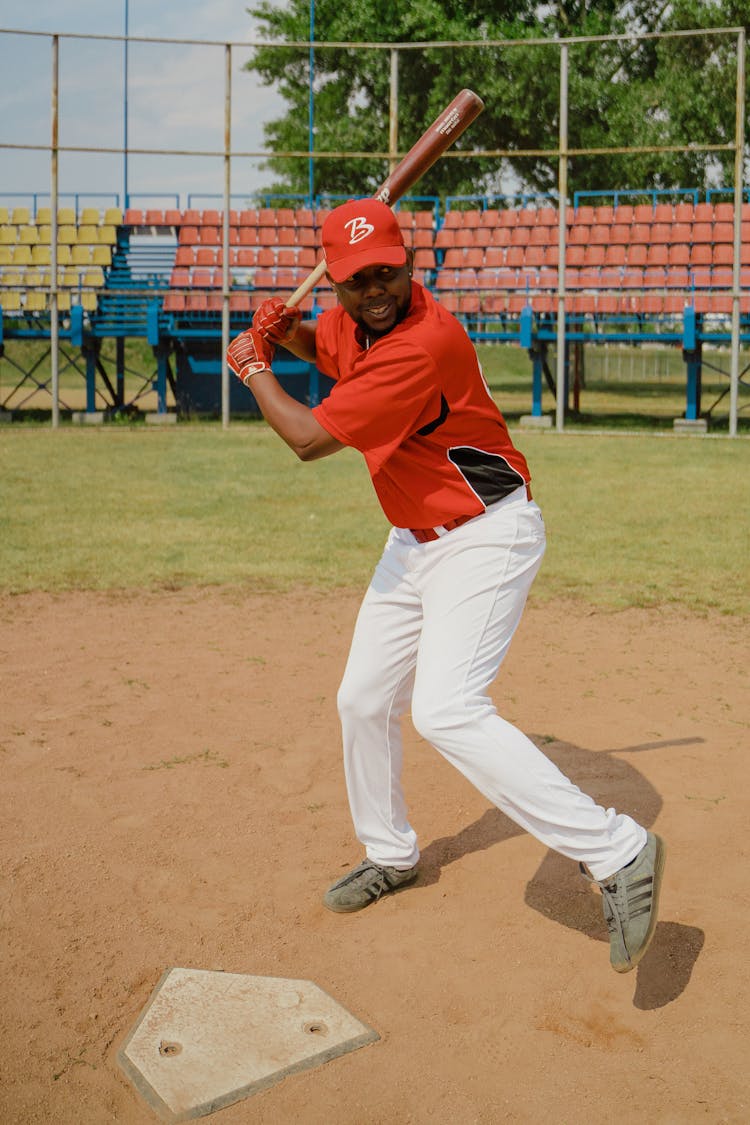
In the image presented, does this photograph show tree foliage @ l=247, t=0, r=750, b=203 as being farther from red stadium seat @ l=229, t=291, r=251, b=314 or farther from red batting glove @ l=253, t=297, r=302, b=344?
red batting glove @ l=253, t=297, r=302, b=344

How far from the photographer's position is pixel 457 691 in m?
3.27

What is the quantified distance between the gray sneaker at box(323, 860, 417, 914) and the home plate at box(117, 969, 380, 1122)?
17.9 inches

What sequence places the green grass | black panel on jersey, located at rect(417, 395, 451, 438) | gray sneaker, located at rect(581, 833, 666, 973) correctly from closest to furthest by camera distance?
gray sneaker, located at rect(581, 833, 666, 973)
black panel on jersey, located at rect(417, 395, 451, 438)
the green grass

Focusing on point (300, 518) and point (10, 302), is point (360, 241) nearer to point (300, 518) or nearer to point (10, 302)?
point (300, 518)

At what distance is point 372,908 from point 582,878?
72 cm

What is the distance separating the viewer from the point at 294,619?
7395 millimetres

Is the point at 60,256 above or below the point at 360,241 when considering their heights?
above

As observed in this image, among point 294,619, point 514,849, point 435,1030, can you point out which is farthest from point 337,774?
point 294,619

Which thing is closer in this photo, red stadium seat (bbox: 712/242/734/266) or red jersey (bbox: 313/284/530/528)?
red jersey (bbox: 313/284/530/528)

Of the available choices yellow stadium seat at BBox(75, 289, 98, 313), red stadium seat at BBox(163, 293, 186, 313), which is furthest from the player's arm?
yellow stadium seat at BBox(75, 289, 98, 313)

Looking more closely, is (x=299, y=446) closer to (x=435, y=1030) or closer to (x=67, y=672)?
(x=435, y=1030)

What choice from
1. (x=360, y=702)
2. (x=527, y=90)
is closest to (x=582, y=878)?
(x=360, y=702)

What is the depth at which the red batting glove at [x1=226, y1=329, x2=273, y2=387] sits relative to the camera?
358 centimetres

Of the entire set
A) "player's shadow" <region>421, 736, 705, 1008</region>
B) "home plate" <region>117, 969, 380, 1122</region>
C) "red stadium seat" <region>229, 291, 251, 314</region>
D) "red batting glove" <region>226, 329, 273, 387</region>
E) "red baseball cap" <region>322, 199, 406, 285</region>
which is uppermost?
"red stadium seat" <region>229, 291, 251, 314</region>
